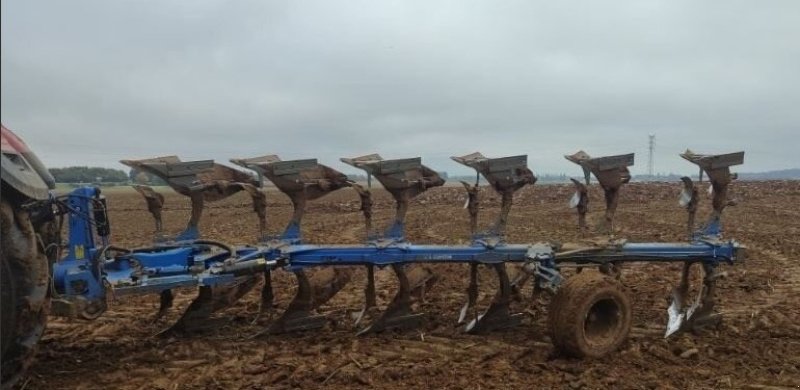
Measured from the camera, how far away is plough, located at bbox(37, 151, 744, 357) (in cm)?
493

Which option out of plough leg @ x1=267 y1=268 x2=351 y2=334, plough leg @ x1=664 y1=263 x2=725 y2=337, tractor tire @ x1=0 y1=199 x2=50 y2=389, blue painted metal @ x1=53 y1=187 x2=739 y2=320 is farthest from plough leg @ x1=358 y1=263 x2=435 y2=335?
tractor tire @ x1=0 y1=199 x2=50 y2=389

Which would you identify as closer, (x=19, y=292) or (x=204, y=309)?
(x=19, y=292)

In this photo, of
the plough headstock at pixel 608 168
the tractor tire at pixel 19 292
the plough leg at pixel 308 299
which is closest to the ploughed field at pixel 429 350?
the plough leg at pixel 308 299

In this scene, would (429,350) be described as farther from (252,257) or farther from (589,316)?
(252,257)

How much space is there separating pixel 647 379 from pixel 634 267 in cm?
533

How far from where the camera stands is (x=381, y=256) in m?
5.88

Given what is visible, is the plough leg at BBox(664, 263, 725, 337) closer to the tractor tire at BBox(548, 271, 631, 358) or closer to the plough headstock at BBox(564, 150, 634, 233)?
the tractor tire at BBox(548, 271, 631, 358)

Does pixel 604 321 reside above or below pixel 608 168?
below

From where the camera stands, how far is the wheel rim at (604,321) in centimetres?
548

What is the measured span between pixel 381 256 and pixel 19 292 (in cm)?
298

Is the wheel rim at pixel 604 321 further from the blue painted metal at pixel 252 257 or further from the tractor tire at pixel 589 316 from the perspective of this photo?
the blue painted metal at pixel 252 257

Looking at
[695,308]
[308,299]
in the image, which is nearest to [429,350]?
[308,299]

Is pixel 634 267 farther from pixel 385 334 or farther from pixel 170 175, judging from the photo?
pixel 170 175

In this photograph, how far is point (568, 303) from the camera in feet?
17.1
